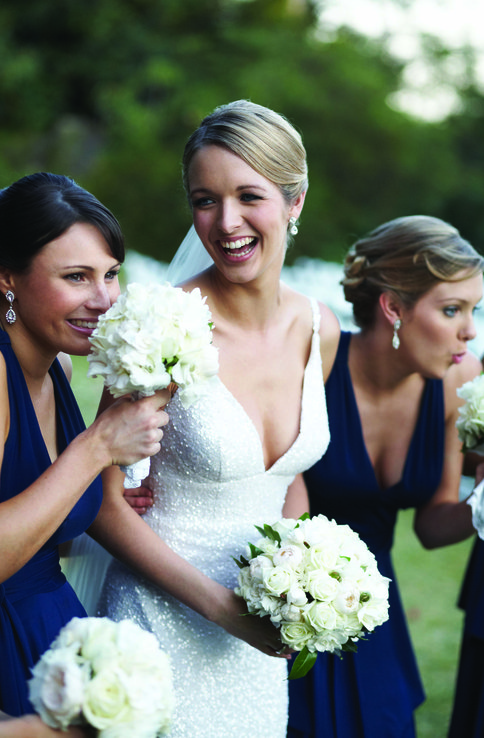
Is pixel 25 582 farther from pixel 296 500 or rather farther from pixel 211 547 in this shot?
pixel 296 500

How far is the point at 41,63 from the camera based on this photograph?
16.4 m

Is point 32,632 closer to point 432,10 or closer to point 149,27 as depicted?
point 149,27

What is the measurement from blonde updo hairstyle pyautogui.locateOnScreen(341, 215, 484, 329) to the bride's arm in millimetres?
1780

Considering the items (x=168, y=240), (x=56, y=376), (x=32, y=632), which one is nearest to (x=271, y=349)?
(x=56, y=376)

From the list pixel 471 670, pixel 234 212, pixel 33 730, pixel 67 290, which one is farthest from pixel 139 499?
pixel 471 670

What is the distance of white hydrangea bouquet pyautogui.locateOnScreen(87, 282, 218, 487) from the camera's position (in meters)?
2.25

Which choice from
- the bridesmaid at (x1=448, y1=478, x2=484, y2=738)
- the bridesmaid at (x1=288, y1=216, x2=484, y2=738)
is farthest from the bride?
the bridesmaid at (x1=448, y1=478, x2=484, y2=738)

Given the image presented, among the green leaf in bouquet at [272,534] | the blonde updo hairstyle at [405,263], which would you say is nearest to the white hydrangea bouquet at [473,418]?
the blonde updo hairstyle at [405,263]

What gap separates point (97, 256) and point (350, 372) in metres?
1.86

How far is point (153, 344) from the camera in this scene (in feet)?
7.39

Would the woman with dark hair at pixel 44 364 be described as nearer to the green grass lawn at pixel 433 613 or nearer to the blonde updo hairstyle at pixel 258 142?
the blonde updo hairstyle at pixel 258 142

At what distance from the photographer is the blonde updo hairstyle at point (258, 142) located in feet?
9.89

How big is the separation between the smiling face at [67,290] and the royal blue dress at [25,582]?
0.14 metres

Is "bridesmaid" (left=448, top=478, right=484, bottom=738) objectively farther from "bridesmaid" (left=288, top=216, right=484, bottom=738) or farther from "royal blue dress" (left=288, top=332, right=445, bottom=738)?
"royal blue dress" (left=288, top=332, right=445, bottom=738)
